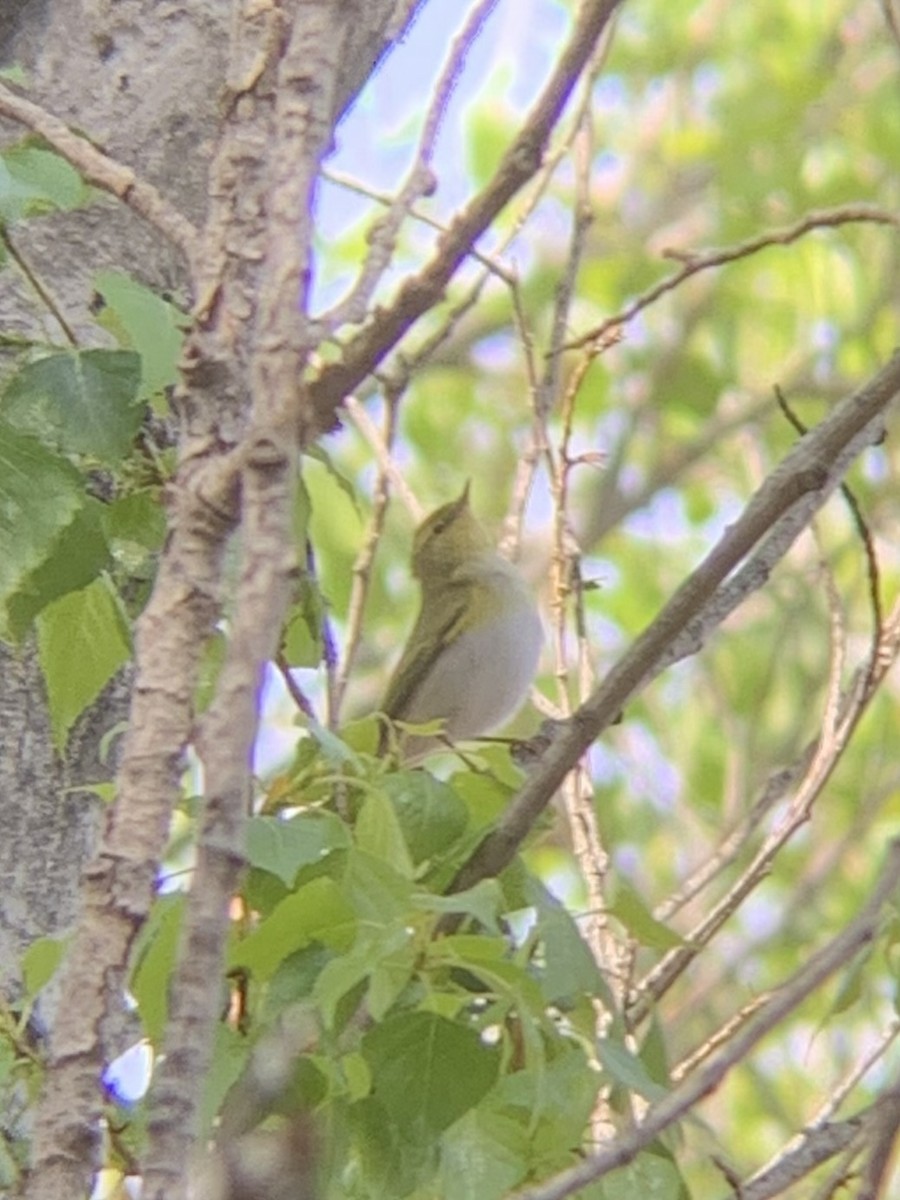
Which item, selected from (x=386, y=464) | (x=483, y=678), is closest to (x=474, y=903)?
(x=386, y=464)

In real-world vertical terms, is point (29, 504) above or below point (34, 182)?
below

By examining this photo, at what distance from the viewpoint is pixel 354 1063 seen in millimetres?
1267

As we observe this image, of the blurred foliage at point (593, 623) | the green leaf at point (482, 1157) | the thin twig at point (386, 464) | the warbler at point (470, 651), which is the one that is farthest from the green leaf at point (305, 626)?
the warbler at point (470, 651)

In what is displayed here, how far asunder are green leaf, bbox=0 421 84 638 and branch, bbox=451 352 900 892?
1.05 ft

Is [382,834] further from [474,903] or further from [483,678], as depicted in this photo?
[483,678]

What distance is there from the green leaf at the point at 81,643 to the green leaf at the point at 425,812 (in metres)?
0.20

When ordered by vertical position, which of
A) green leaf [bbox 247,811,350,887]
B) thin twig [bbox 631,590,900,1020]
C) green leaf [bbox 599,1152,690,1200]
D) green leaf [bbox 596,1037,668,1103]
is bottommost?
green leaf [bbox 599,1152,690,1200]

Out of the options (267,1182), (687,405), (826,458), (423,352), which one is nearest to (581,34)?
(826,458)

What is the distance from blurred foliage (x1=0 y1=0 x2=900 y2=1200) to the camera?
4.09 feet

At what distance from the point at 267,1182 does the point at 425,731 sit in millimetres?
815

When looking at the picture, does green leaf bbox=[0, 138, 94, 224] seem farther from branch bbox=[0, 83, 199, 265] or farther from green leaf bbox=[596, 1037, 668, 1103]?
green leaf bbox=[596, 1037, 668, 1103]

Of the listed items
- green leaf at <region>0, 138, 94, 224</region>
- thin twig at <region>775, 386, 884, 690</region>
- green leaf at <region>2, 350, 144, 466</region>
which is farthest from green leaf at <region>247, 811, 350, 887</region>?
thin twig at <region>775, 386, 884, 690</region>

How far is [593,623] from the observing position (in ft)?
16.8

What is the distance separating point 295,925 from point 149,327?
359 millimetres
